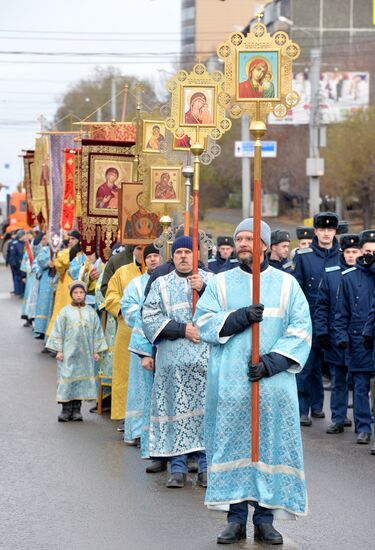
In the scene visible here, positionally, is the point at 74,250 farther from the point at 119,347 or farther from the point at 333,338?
the point at 333,338

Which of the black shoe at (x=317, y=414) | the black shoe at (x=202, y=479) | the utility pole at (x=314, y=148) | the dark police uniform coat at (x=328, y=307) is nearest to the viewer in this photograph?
the black shoe at (x=202, y=479)

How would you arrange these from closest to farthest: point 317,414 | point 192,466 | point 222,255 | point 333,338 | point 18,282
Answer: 1. point 192,466
2. point 333,338
3. point 317,414
4. point 222,255
5. point 18,282

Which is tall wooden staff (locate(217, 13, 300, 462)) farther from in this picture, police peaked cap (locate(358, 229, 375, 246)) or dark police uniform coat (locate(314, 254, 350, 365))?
dark police uniform coat (locate(314, 254, 350, 365))

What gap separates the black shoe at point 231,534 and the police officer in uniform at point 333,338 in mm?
4617

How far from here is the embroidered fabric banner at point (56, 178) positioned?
2017 centimetres

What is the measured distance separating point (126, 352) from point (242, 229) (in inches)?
182

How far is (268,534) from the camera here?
7.63 m

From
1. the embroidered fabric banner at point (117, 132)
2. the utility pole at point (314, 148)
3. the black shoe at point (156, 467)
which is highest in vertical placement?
the utility pole at point (314, 148)

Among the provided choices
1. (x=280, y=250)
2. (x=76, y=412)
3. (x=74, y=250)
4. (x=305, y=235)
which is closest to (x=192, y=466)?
(x=76, y=412)

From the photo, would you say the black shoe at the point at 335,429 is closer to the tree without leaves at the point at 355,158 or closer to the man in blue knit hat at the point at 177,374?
the man in blue knit hat at the point at 177,374

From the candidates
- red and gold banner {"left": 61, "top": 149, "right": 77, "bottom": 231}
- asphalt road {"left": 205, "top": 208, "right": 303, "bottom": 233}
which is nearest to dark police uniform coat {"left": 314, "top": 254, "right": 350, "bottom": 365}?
red and gold banner {"left": 61, "top": 149, "right": 77, "bottom": 231}

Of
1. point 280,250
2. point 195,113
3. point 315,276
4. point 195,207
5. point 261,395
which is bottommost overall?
point 261,395

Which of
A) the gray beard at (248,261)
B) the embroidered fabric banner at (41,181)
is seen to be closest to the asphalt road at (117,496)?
the gray beard at (248,261)

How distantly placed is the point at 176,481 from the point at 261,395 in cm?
195
